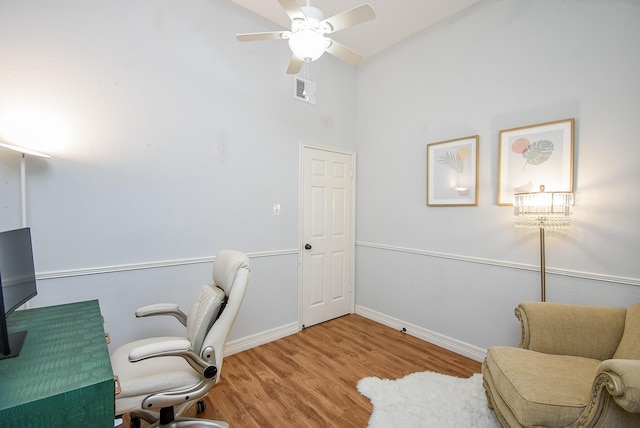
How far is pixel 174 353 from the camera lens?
1.41 m

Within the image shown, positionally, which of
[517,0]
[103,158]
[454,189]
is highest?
[517,0]

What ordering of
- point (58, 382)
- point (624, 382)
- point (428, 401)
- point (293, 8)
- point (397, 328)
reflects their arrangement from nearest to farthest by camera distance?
point (58, 382), point (624, 382), point (293, 8), point (428, 401), point (397, 328)

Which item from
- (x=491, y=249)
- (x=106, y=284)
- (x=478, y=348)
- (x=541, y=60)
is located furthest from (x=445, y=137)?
(x=106, y=284)

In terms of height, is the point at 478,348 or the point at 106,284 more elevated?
the point at 106,284

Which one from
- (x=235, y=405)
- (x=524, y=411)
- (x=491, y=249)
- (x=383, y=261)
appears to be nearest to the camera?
(x=524, y=411)

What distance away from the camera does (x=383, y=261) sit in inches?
139

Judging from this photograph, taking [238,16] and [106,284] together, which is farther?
[238,16]

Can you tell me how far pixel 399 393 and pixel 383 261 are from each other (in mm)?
1586

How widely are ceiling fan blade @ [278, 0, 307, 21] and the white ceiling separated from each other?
1224 millimetres

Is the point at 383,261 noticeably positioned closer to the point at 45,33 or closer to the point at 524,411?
the point at 524,411

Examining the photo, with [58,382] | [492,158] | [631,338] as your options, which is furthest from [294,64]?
[631,338]

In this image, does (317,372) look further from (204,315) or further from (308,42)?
(308,42)

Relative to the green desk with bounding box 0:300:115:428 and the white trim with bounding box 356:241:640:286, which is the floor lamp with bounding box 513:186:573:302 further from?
the green desk with bounding box 0:300:115:428

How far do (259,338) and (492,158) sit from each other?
2.83 meters
